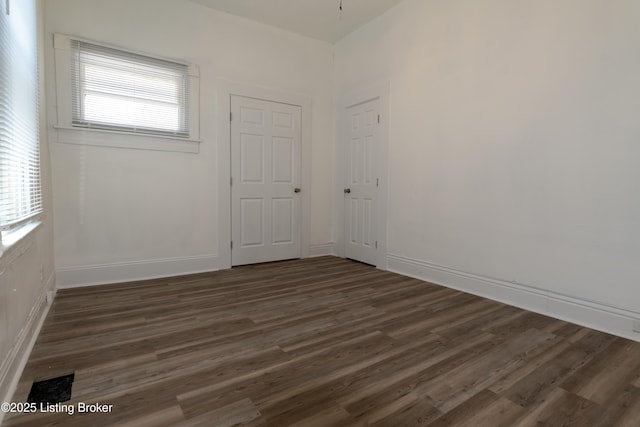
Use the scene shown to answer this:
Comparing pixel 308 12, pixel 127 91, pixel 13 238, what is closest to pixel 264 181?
pixel 127 91

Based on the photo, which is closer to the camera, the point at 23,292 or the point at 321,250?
the point at 23,292

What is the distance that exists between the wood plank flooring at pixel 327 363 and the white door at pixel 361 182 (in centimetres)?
146

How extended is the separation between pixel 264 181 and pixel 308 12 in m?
2.11

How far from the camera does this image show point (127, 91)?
3.45m

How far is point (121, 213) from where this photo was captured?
3.46 meters

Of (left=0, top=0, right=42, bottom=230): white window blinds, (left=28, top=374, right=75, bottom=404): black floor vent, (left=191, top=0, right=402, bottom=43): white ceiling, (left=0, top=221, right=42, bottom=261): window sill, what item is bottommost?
(left=28, top=374, right=75, bottom=404): black floor vent

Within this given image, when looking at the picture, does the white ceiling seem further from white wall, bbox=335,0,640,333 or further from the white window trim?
the white window trim

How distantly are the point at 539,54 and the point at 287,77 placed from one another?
290 centimetres

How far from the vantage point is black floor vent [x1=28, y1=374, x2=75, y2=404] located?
1507 mm

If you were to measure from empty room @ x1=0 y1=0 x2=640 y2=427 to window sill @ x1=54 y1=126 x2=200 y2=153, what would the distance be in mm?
19

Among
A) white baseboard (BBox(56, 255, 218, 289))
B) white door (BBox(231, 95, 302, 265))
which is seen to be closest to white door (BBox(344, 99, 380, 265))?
white door (BBox(231, 95, 302, 265))

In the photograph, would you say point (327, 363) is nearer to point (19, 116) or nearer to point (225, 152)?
point (19, 116)

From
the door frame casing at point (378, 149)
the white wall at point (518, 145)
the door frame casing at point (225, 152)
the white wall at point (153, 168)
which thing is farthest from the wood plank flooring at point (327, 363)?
the door frame casing at point (378, 149)

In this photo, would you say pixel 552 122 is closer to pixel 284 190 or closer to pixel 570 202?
pixel 570 202
